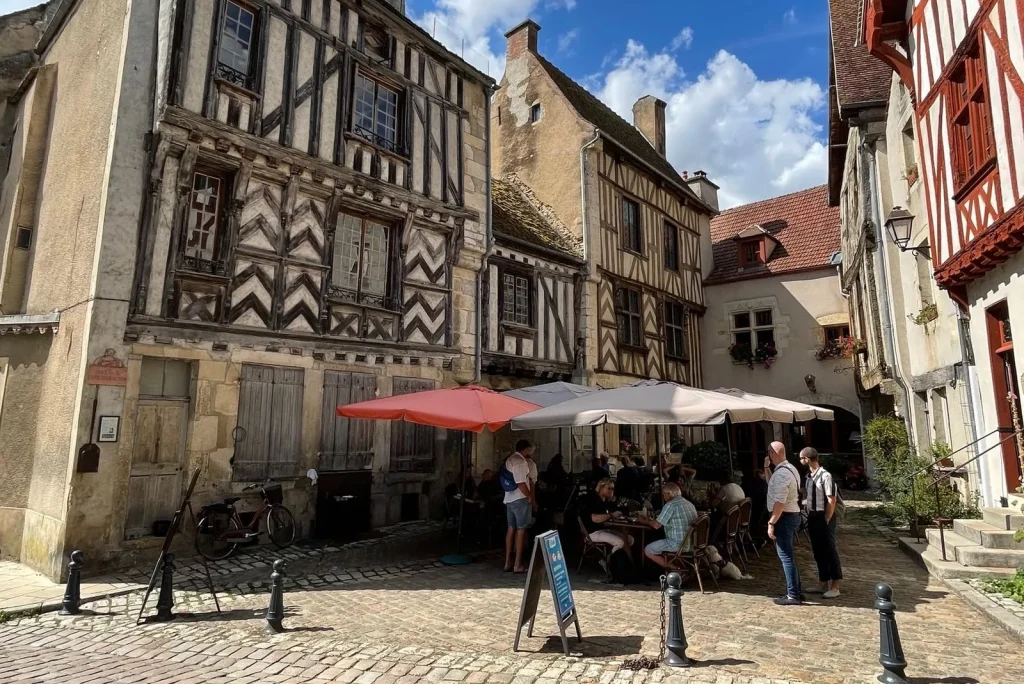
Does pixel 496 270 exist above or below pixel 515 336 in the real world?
above

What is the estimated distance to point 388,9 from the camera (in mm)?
9242

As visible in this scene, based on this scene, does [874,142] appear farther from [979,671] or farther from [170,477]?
[170,477]

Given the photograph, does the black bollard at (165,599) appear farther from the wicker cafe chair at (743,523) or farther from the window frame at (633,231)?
the window frame at (633,231)

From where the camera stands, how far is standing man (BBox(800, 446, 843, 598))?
198 inches

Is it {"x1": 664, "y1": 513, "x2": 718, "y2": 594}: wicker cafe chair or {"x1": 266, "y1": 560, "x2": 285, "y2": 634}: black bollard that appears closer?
{"x1": 266, "y1": 560, "x2": 285, "y2": 634}: black bollard

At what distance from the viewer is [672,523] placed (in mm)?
5402

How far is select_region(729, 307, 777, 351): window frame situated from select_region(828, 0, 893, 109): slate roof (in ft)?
22.2

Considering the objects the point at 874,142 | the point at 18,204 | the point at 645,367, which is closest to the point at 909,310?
the point at 874,142

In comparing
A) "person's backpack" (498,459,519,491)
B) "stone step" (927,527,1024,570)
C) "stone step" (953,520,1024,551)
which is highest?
"person's backpack" (498,459,519,491)

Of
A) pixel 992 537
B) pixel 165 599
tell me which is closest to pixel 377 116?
pixel 165 599

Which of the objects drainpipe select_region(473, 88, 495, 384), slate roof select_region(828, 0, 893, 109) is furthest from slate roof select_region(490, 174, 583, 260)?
slate roof select_region(828, 0, 893, 109)

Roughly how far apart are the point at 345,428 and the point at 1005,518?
24.1 feet

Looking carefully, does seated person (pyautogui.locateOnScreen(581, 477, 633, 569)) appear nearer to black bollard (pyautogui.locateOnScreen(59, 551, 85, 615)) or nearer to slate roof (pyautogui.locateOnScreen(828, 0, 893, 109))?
black bollard (pyautogui.locateOnScreen(59, 551, 85, 615))

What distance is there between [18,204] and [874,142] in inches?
514
